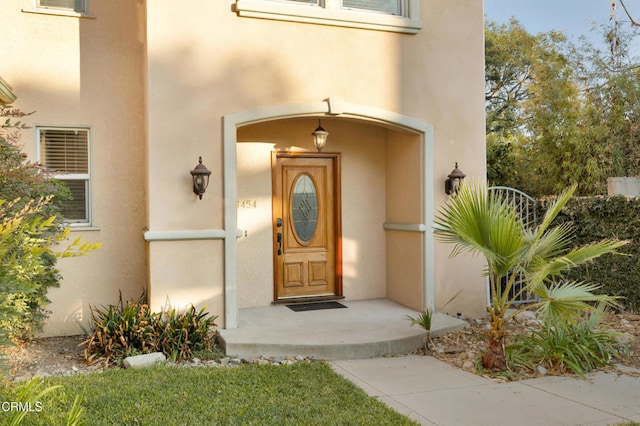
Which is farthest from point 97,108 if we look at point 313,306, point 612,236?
point 612,236

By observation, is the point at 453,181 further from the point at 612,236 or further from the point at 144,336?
the point at 144,336

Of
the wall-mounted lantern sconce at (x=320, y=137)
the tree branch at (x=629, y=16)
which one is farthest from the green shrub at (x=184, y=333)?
the tree branch at (x=629, y=16)

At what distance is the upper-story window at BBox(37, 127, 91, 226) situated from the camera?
24.7 ft

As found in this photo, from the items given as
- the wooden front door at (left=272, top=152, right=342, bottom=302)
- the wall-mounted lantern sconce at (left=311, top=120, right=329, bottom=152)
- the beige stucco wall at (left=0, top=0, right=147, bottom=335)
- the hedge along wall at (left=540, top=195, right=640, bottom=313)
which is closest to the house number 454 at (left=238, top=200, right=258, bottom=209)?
the wooden front door at (left=272, top=152, right=342, bottom=302)

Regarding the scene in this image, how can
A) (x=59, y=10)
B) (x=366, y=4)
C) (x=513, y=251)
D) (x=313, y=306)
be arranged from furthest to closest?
(x=313, y=306) < (x=366, y=4) < (x=59, y=10) < (x=513, y=251)

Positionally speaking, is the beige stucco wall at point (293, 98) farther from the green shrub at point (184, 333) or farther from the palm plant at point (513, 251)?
the palm plant at point (513, 251)

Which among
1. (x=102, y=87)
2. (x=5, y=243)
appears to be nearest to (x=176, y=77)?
(x=102, y=87)

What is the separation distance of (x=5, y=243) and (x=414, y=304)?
6493mm

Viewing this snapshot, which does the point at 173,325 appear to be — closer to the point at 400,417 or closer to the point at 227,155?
the point at 227,155

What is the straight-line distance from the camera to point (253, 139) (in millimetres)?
8453

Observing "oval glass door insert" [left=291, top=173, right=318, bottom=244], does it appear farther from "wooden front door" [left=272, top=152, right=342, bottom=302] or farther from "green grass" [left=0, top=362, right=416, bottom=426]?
"green grass" [left=0, top=362, right=416, bottom=426]

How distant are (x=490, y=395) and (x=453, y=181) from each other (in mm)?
3623

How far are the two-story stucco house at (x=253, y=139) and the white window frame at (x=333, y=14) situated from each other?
0.06ft

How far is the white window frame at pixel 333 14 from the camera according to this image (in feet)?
23.6
